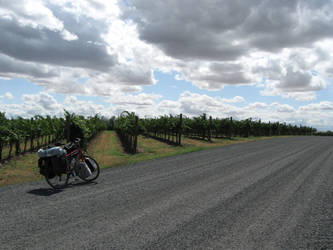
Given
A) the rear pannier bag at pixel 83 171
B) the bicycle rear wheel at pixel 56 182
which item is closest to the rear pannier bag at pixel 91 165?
the rear pannier bag at pixel 83 171

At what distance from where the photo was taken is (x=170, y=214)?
16.2ft

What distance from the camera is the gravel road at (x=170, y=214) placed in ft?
12.6

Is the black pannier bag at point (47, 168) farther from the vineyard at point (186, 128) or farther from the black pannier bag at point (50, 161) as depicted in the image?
the vineyard at point (186, 128)

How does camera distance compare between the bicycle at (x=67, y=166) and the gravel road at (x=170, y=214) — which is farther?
the bicycle at (x=67, y=166)

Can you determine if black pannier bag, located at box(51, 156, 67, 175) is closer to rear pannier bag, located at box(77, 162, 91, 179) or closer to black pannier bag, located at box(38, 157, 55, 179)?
black pannier bag, located at box(38, 157, 55, 179)

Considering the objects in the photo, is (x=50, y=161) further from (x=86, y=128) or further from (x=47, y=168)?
(x=86, y=128)

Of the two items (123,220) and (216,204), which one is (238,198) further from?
(123,220)

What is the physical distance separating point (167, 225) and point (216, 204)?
5.35 ft

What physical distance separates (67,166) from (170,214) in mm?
3572

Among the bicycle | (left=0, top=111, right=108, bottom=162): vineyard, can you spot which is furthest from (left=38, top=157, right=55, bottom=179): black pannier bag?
(left=0, top=111, right=108, bottom=162): vineyard

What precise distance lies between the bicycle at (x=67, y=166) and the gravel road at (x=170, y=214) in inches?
13.5

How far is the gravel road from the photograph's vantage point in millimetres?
3855

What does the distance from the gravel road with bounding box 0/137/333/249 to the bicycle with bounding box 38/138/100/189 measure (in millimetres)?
343

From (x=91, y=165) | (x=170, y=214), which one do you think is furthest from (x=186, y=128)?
(x=170, y=214)
